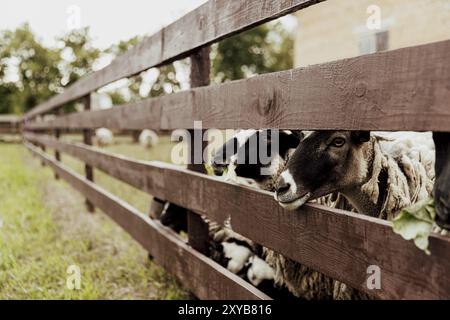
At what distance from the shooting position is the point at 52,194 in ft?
22.7

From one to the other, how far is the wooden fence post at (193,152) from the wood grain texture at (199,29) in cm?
8

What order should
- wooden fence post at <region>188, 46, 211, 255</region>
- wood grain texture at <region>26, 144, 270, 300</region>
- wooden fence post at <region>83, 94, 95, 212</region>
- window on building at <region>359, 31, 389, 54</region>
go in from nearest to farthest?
wood grain texture at <region>26, 144, 270, 300</region>
wooden fence post at <region>188, 46, 211, 255</region>
wooden fence post at <region>83, 94, 95, 212</region>
window on building at <region>359, 31, 389, 54</region>

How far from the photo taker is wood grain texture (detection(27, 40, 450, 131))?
115 centimetres

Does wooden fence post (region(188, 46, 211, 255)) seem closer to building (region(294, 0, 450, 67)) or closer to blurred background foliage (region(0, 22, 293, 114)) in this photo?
building (region(294, 0, 450, 67))

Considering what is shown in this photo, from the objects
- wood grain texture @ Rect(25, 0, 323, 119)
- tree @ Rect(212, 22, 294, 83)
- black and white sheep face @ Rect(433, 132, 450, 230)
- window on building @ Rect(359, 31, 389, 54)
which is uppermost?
tree @ Rect(212, 22, 294, 83)

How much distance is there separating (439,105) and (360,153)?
0.82 m

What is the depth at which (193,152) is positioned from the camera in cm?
262

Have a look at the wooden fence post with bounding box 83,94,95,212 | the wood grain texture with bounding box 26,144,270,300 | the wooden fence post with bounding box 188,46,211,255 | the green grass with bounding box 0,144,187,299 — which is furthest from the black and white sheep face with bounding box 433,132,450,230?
the wooden fence post with bounding box 83,94,95,212

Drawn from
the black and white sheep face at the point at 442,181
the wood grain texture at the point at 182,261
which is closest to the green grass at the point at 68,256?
the wood grain texture at the point at 182,261

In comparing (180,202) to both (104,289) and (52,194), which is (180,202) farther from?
(52,194)

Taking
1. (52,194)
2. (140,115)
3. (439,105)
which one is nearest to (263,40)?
(52,194)

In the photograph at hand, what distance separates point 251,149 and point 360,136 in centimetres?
56

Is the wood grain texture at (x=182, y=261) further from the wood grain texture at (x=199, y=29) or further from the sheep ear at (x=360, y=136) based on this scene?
the wood grain texture at (x=199, y=29)

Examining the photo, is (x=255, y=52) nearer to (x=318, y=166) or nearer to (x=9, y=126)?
(x=9, y=126)
